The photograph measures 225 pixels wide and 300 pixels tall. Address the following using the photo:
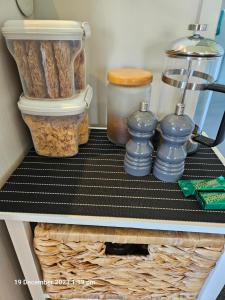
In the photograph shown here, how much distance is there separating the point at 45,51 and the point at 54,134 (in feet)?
0.75

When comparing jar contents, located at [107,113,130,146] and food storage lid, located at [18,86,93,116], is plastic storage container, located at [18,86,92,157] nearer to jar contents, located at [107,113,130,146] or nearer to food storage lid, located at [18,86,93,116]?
food storage lid, located at [18,86,93,116]

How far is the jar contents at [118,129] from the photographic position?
703 mm

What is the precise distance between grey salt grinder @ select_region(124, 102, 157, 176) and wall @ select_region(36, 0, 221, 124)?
0.32 metres

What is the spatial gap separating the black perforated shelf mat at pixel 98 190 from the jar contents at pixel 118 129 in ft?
0.19

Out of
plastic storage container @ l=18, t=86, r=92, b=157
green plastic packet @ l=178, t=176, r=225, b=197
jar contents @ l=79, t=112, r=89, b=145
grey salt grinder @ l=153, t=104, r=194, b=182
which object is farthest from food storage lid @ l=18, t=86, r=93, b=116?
green plastic packet @ l=178, t=176, r=225, b=197

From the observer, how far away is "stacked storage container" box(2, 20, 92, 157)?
51cm

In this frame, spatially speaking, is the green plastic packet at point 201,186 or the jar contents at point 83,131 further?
the jar contents at point 83,131

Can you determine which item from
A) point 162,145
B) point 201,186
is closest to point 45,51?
point 162,145

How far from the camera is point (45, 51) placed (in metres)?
0.53

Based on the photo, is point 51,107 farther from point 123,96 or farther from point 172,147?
point 172,147

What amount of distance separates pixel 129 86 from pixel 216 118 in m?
0.89

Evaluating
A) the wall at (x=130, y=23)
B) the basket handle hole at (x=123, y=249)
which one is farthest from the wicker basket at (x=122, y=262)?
the wall at (x=130, y=23)

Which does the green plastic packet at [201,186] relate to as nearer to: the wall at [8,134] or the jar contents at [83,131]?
the jar contents at [83,131]

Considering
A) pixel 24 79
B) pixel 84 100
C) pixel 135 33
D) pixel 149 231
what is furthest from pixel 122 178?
pixel 135 33
